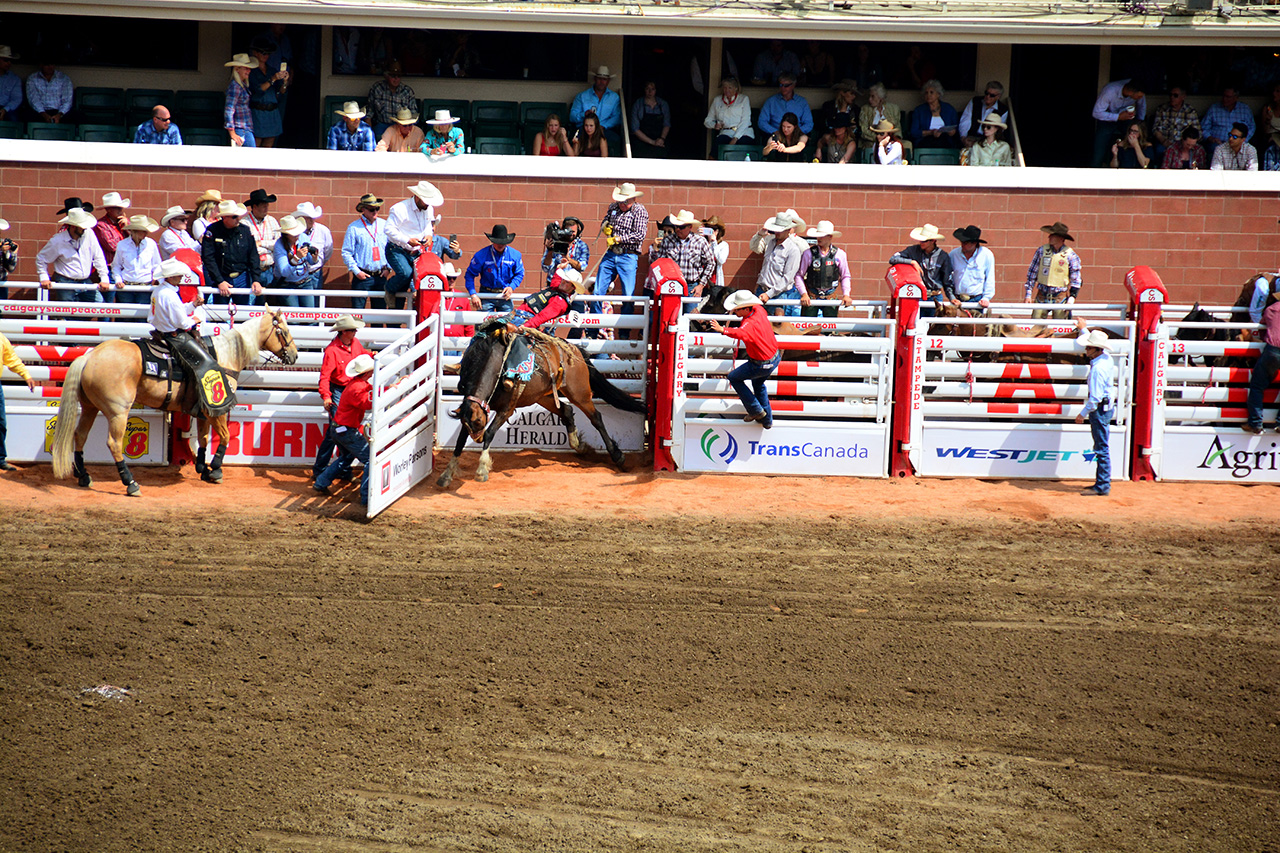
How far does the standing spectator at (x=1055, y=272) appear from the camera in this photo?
553 inches

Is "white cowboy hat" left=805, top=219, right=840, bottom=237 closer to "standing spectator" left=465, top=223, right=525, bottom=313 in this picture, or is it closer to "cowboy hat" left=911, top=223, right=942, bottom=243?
"cowboy hat" left=911, top=223, right=942, bottom=243

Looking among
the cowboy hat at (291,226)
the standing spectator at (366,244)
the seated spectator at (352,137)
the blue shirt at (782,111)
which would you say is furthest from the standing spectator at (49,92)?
the blue shirt at (782,111)

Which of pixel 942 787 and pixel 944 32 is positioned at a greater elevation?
pixel 944 32

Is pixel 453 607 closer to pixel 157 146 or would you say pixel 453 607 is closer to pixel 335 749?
pixel 335 749

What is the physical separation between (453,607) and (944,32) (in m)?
10.6

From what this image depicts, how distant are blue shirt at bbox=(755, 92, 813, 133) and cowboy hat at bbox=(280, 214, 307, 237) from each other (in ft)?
20.3

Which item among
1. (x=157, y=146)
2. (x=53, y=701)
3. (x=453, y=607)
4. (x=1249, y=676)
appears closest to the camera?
(x=53, y=701)

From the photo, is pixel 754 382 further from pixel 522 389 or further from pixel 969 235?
pixel 969 235

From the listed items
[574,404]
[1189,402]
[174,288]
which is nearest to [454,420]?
[574,404]

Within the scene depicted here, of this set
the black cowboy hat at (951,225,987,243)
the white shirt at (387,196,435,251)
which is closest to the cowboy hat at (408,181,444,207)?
the white shirt at (387,196,435,251)

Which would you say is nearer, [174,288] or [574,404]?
[174,288]

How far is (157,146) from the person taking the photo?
14.8m

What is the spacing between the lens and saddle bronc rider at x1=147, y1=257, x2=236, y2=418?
1123 cm

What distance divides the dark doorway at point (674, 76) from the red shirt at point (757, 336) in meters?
6.28
